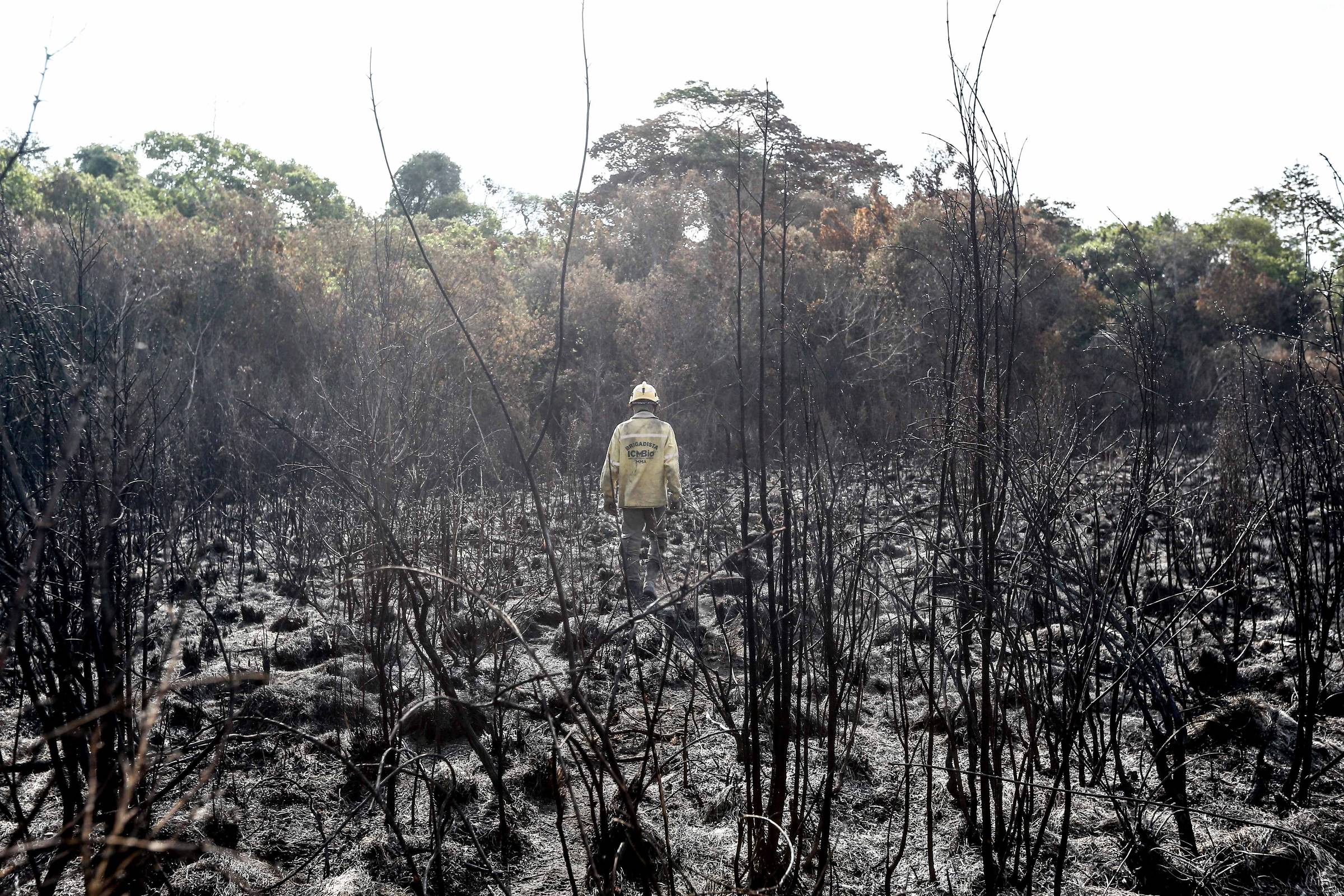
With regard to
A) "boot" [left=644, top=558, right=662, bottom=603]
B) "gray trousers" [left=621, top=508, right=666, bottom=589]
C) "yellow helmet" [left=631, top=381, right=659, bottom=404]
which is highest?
"yellow helmet" [left=631, top=381, right=659, bottom=404]

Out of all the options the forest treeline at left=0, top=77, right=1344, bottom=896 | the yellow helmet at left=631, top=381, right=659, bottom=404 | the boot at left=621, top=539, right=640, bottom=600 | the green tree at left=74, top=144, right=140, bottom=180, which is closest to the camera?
the forest treeline at left=0, top=77, right=1344, bottom=896

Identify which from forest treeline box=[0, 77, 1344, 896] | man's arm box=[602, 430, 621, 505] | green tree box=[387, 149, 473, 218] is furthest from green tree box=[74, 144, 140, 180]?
man's arm box=[602, 430, 621, 505]

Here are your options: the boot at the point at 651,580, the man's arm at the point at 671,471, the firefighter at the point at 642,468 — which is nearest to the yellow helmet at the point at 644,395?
the firefighter at the point at 642,468

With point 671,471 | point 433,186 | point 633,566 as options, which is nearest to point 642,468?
point 671,471

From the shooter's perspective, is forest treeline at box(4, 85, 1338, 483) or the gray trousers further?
forest treeline at box(4, 85, 1338, 483)

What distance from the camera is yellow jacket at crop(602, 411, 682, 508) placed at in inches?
256

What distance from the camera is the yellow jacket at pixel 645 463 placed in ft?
21.3

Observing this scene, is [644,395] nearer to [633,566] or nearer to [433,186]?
[633,566]

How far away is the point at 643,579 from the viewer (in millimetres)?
6949

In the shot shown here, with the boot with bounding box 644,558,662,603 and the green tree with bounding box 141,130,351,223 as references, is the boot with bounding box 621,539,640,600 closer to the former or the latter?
the boot with bounding box 644,558,662,603

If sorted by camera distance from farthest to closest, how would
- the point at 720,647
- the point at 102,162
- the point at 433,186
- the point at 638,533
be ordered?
the point at 433,186, the point at 102,162, the point at 638,533, the point at 720,647

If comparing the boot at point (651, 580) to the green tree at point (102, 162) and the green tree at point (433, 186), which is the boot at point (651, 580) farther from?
the green tree at point (433, 186)

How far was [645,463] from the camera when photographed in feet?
21.3

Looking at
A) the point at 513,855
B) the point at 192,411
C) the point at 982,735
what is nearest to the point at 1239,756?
the point at 982,735
